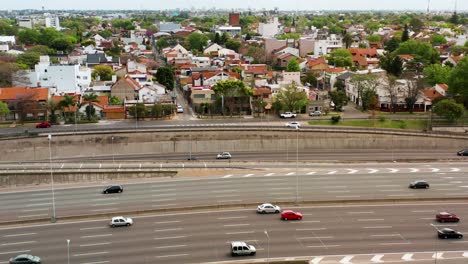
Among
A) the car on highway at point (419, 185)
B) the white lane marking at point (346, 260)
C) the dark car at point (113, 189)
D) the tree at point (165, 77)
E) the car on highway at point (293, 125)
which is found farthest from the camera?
the tree at point (165, 77)

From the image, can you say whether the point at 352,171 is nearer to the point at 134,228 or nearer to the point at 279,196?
the point at 279,196

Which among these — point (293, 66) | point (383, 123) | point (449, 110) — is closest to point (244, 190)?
point (383, 123)

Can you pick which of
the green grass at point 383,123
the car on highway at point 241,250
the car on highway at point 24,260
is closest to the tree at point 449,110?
the green grass at point 383,123

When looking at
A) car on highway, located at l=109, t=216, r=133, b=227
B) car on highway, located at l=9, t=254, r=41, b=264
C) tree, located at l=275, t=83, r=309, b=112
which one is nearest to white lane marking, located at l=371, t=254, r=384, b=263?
car on highway, located at l=109, t=216, r=133, b=227

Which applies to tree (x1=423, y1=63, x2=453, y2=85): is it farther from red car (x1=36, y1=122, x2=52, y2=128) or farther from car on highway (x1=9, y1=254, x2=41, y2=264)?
car on highway (x1=9, y1=254, x2=41, y2=264)

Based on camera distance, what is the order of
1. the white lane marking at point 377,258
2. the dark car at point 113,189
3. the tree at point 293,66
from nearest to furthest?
the white lane marking at point 377,258 < the dark car at point 113,189 < the tree at point 293,66

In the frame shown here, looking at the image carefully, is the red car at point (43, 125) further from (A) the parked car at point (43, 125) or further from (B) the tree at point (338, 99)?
(B) the tree at point (338, 99)

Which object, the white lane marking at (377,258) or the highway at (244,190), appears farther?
the highway at (244,190)
